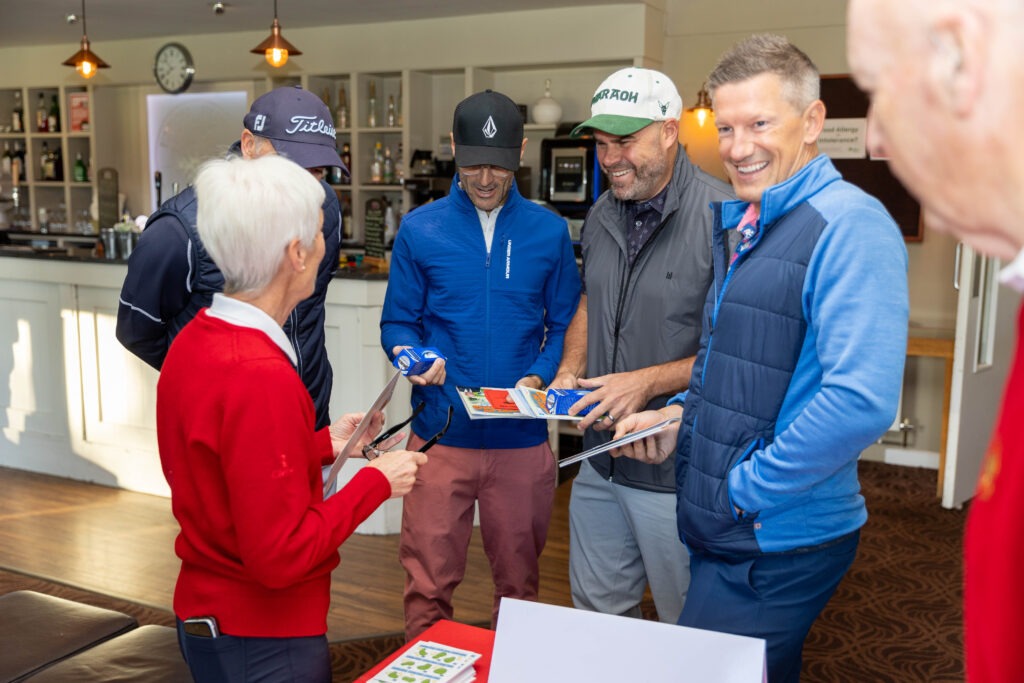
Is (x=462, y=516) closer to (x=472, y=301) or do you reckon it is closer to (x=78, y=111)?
(x=472, y=301)

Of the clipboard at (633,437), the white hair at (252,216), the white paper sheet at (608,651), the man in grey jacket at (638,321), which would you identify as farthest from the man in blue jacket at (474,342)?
the white paper sheet at (608,651)

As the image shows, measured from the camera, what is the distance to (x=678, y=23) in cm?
659

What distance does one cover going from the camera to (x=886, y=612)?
353 centimetres

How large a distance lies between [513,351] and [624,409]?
0.46m

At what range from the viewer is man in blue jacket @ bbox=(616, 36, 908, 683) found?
1.33m

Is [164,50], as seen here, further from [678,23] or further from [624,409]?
[624,409]

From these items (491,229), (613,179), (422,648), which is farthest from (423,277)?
(422,648)

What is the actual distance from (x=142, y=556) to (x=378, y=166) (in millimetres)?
4535

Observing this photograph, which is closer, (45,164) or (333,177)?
(333,177)

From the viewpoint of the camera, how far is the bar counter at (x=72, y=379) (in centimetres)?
471

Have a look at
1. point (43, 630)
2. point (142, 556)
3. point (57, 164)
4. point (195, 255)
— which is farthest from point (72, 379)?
point (57, 164)

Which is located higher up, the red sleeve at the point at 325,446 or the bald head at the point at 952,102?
the bald head at the point at 952,102

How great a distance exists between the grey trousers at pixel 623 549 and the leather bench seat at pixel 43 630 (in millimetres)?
1134

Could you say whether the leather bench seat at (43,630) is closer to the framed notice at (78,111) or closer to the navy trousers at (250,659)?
the navy trousers at (250,659)
